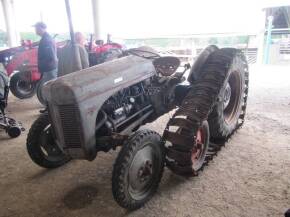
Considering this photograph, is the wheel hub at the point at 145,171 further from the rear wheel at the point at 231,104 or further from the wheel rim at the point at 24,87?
the wheel rim at the point at 24,87

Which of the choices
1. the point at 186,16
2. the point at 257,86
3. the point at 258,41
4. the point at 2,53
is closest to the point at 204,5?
the point at 186,16

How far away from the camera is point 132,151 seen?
2334 millimetres

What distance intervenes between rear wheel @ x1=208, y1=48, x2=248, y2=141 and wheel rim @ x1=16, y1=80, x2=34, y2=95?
16.2 ft

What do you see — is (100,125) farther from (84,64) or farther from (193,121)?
(84,64)

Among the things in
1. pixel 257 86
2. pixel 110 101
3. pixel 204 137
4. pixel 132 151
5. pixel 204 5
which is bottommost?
pixel 257 86

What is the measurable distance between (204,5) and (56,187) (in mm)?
11321

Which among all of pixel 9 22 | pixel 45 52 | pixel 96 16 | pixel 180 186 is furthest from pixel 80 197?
pixel 9 22

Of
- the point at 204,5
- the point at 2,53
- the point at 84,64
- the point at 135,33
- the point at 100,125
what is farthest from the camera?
the point at 135,33

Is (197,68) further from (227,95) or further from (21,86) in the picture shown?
(21,86)

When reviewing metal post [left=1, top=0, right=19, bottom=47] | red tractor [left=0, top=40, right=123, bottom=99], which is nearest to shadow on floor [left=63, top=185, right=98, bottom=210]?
red tractor [left=0, top=40, right=123, bottom=99]

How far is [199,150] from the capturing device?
9.83ft

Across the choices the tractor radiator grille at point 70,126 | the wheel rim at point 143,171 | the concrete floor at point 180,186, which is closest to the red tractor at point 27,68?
the concrete floor at point 180,186

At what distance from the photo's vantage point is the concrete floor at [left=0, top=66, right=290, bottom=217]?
2.53 metres

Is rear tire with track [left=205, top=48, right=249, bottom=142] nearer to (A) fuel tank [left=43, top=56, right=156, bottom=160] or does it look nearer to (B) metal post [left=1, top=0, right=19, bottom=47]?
(A) fuel tank [left=43, top=56, right=156, bottom=160]
